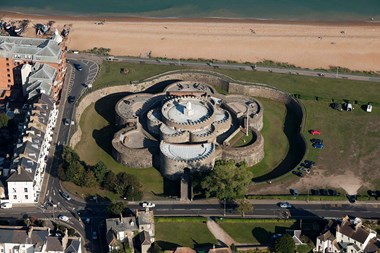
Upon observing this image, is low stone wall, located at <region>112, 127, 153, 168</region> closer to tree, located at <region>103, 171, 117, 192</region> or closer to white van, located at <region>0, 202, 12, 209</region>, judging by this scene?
tree, located at <region>103, 171, 117, 192</region>

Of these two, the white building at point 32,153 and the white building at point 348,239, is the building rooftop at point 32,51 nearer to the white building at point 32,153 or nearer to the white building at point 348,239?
the white building at point 32,153

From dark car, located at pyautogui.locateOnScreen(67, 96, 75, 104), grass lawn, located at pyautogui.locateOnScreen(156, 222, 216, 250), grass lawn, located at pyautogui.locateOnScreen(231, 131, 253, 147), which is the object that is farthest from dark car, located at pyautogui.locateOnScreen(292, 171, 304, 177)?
dark car, located at pyautogui.locateOnScreen(67, 96, 75, 104)

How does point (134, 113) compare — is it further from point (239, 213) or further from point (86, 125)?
point (239, 213)

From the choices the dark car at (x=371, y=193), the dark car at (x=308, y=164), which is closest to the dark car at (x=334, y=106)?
the dark car at (x=308, y=164)

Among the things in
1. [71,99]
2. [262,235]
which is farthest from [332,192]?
[71,99]

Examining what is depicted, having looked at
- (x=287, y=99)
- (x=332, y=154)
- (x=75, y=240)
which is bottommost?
(x=75, y=240)

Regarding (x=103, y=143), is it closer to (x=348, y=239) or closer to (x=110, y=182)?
(x=110, y=182)

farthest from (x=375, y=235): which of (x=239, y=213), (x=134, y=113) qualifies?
(x=134, y=113)
